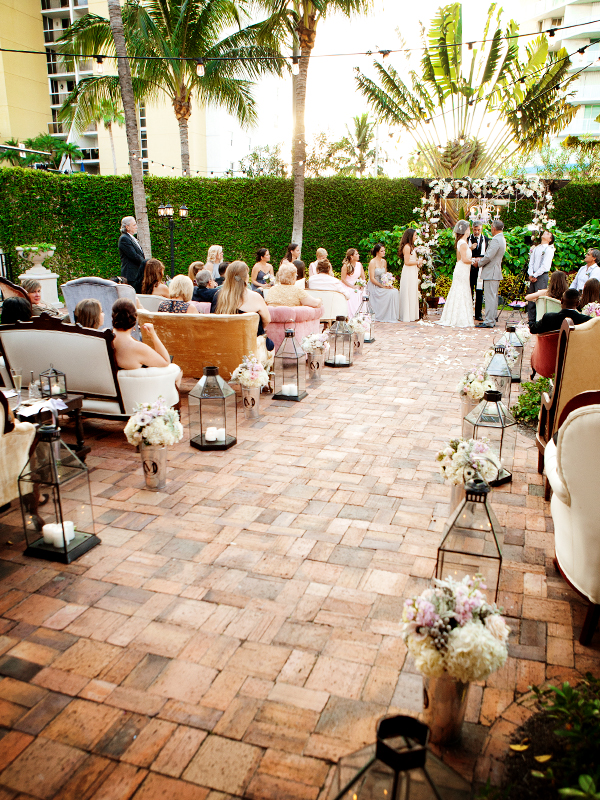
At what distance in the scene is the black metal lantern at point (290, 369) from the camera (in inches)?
249

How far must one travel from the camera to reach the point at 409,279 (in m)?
11.6

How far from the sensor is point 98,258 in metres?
15.3

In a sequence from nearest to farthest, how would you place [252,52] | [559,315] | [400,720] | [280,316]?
[400,720] < [559,315] < [280,316] < [252,52]

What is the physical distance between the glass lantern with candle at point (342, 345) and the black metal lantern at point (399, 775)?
267 inches

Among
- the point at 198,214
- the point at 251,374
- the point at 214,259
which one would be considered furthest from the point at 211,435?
the point at 198,214

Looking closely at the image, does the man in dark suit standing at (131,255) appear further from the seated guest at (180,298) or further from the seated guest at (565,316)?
the seated guest at (565,316)

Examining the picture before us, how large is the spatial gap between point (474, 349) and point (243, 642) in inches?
292

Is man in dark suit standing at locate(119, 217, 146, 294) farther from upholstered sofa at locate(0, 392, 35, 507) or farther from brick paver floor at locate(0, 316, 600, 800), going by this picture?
upholstered sofa at locate(0, 392, 35, 507)

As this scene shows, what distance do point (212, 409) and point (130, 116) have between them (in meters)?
9.29

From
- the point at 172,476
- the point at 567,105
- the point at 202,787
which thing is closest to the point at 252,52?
the point at 567,105

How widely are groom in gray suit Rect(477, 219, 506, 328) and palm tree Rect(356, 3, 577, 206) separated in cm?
443

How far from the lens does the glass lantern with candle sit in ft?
26.2

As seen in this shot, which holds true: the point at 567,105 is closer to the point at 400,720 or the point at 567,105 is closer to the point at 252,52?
the point at 252,52

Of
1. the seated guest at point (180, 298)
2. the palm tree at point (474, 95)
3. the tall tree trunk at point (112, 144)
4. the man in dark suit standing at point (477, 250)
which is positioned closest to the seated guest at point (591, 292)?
the seated guest at point (180, 298)
